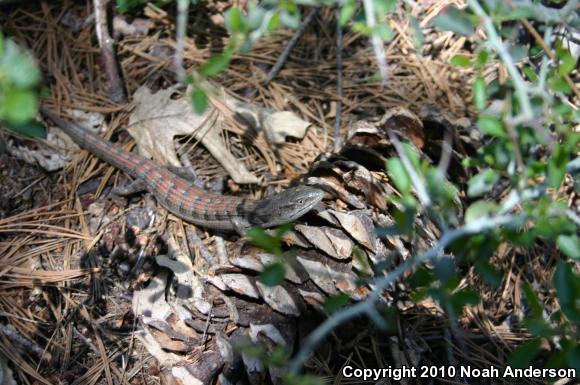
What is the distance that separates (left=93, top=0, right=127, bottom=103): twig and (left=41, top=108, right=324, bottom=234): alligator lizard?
39 cm

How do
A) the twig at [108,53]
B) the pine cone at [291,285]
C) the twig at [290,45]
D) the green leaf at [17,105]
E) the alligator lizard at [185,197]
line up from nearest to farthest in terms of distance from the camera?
the green leaf at [17,105]
the pine cone at [291,285]
the alligator lizard at [185,197]
the twig at [108,53]
the twig at [290,45]

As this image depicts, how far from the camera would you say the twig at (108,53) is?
4.06m

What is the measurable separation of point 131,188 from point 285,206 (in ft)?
3.93

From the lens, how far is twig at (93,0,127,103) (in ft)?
13.3

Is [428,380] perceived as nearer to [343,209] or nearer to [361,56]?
[343,209]

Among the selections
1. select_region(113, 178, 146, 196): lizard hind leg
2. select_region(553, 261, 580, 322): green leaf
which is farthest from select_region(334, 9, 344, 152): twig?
select_region(553, 261, 580, 322): green leaf

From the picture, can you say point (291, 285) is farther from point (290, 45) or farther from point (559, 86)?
point (290, 45)

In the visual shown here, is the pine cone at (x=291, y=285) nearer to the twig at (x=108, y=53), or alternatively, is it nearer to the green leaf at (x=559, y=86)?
the green leaf at (x=559, y=86)

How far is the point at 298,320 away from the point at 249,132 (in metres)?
1.79

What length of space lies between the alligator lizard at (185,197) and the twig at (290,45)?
103 cm

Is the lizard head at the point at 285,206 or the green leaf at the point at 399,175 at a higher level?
the green leaf at the point at 399,175

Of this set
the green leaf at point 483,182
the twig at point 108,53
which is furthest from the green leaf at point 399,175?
the twig at point 108,53

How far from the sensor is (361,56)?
4.23m

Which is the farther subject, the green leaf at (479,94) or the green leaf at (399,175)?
the green leaf at (479,94)
